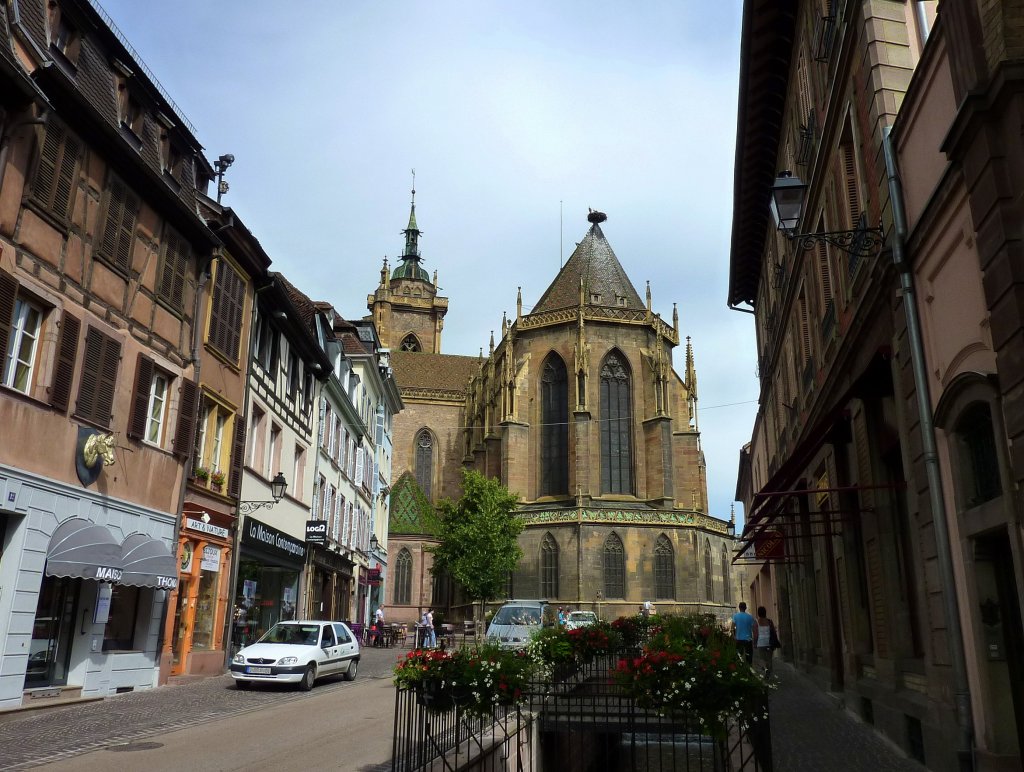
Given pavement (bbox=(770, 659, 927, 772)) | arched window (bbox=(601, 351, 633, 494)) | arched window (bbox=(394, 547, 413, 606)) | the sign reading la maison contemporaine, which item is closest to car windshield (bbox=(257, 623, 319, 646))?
the sign reading la maison contemporaine

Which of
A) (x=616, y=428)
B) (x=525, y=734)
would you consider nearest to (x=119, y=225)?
(x=525, y=734)

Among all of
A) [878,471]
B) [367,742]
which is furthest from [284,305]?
Answer: [878,471]

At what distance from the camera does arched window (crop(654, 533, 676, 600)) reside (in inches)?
1789

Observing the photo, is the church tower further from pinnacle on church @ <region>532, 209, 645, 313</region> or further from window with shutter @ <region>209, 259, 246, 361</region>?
window with shutter @ <region>209, 259, 246, 361</region>

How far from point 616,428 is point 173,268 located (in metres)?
36.0

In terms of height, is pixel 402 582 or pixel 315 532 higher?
pixel 315 532

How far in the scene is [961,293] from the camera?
7559 millimetres

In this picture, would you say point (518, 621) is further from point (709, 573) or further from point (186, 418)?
point (709, 573)

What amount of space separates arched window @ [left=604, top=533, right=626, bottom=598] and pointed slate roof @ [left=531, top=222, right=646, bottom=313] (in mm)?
15216

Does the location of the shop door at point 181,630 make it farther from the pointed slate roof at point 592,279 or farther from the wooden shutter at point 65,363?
the pointed slate roof at point 592,279

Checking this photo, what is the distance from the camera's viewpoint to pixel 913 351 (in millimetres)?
8648

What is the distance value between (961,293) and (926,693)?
435cm

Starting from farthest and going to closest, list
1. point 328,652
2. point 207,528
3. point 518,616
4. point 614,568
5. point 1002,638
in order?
point 614,568
point 518,616
point 207,528
point 328,652
point 1002,638

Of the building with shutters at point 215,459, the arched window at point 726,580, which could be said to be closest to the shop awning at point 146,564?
the building with shutters at point 215,459
